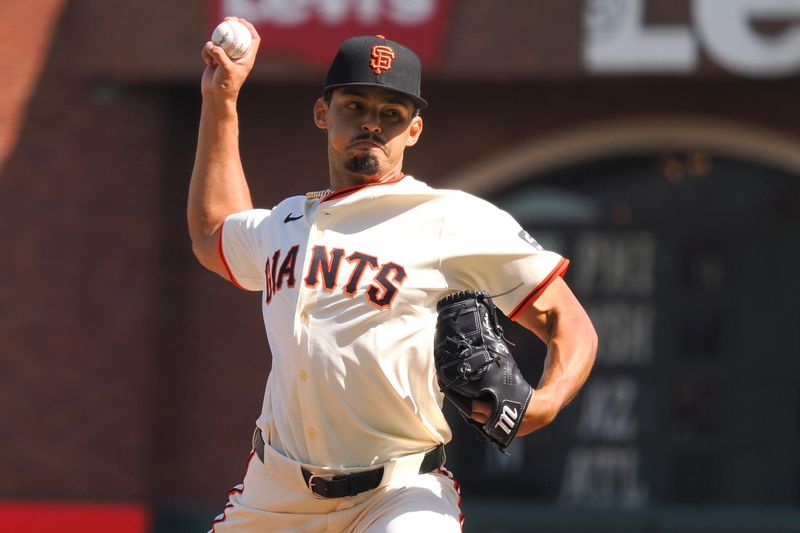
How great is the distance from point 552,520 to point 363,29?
3.52m

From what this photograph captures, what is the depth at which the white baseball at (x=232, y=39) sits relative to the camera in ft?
12.8

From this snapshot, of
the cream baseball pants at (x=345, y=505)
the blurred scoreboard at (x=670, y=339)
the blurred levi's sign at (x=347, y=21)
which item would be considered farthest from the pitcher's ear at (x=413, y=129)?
the blurred scoreboard at (x=670, y=339)

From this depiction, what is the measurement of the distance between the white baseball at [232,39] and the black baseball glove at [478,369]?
3.67 ft

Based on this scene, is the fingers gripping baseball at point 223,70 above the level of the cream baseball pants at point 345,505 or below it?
above

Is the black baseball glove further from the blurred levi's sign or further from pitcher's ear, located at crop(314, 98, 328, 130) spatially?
the blurred levi's sign

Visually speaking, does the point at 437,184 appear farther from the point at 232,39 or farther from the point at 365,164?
the point at 365,164

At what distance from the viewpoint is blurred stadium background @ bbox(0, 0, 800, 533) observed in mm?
9891

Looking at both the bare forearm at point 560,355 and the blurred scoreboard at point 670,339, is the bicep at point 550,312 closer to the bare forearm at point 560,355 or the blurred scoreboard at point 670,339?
the bare forearm at point 560,355

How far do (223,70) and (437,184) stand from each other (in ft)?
20.4

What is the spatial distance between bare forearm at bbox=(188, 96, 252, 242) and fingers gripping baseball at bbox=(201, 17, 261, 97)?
0.10ft

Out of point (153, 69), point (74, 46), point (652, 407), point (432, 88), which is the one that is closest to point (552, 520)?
point (652, 407)

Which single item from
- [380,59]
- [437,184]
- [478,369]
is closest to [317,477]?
[478,369]

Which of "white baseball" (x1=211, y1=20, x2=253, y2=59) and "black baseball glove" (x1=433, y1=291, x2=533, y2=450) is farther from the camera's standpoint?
"white baseball" (x1=211, y1=20, x2=253, y2=59)

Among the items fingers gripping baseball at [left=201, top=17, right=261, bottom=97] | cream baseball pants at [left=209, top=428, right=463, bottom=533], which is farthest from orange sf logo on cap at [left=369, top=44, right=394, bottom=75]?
cream baseball pants at [left=209, top=428, right=463, bottom=533]
